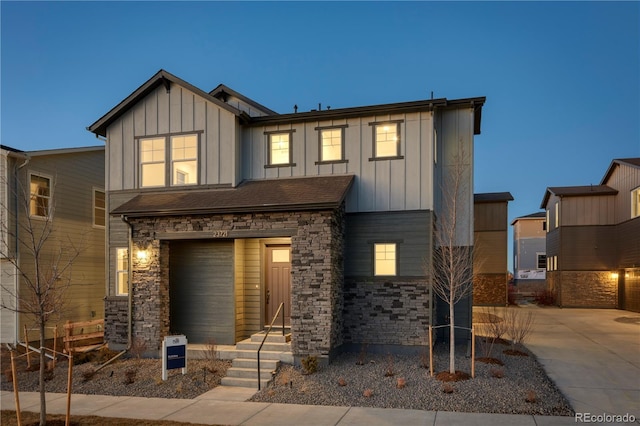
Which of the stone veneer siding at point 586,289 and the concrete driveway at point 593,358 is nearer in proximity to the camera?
the concrete driveway at point 593,358


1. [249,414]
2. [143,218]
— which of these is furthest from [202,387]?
[143,218]

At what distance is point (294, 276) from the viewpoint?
11203 millimetres

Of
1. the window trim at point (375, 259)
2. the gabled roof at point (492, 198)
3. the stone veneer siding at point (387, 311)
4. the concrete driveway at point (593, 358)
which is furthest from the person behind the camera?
the gabled roof at point (492, 198)

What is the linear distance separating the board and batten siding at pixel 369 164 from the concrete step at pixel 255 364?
→ 4.36 meters

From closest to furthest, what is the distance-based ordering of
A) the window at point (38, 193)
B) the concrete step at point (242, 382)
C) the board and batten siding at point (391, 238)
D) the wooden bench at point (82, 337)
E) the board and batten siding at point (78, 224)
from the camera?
the concrete step at point (242, 382), the board and batten siding at point (391, 238), the wooden bench at point (82, 337), the window at point (38, 193), the board and batten siding at point (78, 224)

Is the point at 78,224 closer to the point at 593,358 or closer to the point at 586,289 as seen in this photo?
the point at 593,358

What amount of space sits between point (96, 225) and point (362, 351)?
1213cm

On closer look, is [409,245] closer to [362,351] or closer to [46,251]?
[362,351]

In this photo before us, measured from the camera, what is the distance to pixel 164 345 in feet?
33.9

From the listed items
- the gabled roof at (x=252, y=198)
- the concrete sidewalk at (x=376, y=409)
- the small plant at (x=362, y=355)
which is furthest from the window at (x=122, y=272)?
the small plant at (x=362, y=355)

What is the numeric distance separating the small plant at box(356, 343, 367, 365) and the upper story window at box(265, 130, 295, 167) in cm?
530

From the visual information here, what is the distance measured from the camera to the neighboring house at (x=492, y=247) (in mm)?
26812

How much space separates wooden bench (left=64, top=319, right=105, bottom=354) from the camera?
12484 mm

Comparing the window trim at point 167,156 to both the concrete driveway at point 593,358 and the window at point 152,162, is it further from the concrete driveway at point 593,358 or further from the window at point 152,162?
the concrete driveway at point 593,358
